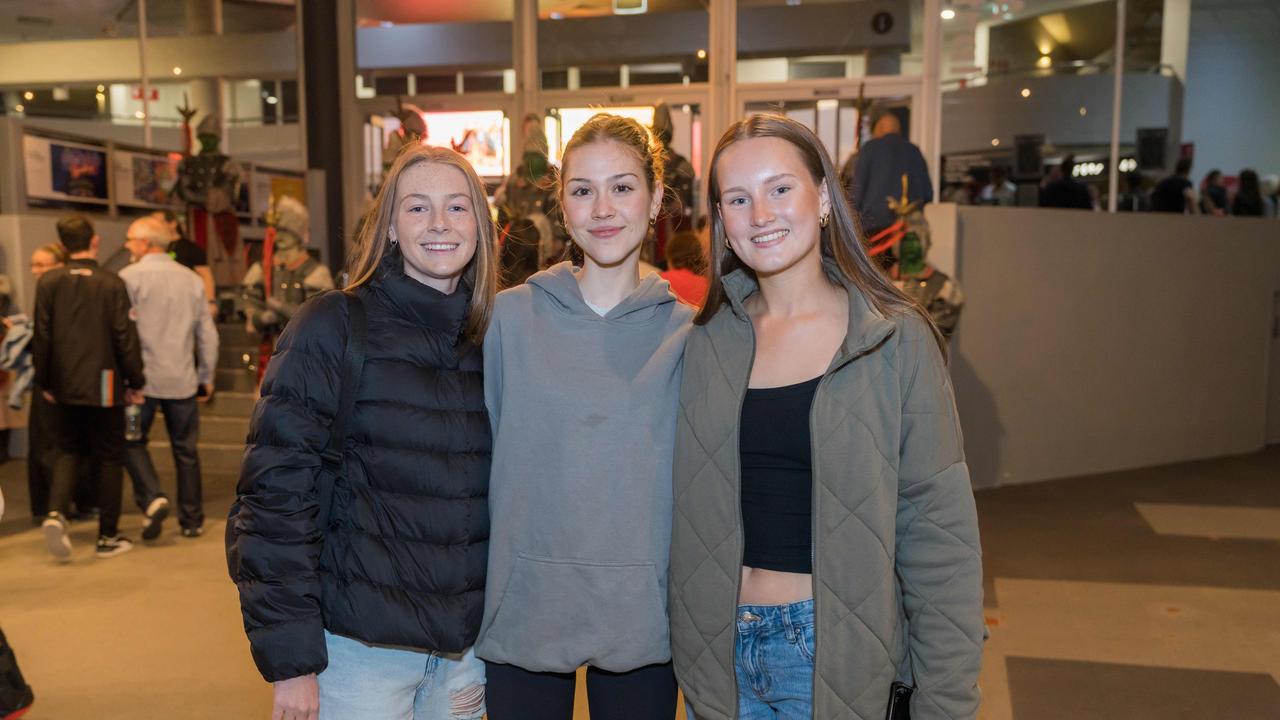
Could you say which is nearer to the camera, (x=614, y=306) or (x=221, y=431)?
(x=614, y=306)

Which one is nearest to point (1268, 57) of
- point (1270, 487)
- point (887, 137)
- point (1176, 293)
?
point (1176, 293)

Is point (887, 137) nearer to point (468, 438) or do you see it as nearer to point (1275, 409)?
point (468, 438)

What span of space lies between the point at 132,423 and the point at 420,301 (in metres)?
4.49

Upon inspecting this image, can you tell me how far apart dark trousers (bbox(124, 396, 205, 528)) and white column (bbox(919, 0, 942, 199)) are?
22.4 feet

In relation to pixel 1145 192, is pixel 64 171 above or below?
above

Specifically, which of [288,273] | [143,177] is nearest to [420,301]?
[288,273]

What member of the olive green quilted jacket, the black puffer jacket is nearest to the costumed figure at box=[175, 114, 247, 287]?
the black puffer jacket

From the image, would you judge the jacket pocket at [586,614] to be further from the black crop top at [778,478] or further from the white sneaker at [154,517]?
the white sneaker at [154,517]

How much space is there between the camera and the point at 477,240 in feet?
6.72

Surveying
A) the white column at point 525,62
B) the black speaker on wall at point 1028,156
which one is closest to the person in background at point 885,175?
the black speaker on wall at point 1028,156

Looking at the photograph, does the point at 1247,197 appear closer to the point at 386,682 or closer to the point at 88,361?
the point at 88,361

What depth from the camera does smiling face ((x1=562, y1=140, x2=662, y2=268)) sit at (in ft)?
6.40

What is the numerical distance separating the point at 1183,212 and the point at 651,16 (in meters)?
5.39

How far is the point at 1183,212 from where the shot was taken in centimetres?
882
